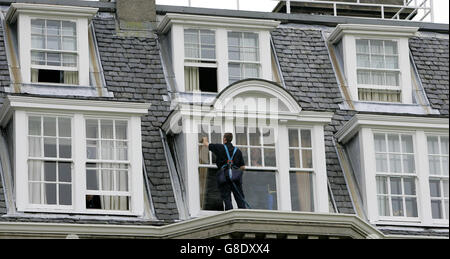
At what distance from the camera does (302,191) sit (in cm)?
3841

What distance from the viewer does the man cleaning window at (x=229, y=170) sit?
121ft

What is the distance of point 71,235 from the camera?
35.7 metres

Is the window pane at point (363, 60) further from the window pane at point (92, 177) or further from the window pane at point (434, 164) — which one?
the window pane at point (92, 177)

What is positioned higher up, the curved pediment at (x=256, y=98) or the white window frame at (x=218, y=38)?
the white window frame at (x=218, y=38)

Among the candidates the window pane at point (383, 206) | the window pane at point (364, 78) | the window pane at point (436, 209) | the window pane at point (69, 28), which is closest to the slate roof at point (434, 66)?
the window pane at point (364, 78)

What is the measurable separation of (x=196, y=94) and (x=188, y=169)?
2506mm

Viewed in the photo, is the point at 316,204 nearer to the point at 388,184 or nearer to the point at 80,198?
the point at 388,184

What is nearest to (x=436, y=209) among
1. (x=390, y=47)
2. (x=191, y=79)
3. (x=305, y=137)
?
(x=305, y=137)

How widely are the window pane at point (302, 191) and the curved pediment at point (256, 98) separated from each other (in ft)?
4.77

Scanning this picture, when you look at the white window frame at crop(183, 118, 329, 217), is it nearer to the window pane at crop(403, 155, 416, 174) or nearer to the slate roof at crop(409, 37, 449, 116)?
the window pane at crop(403, 155, 416, 174)

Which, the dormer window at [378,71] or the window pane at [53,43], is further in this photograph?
the dormer window at [378,71]
